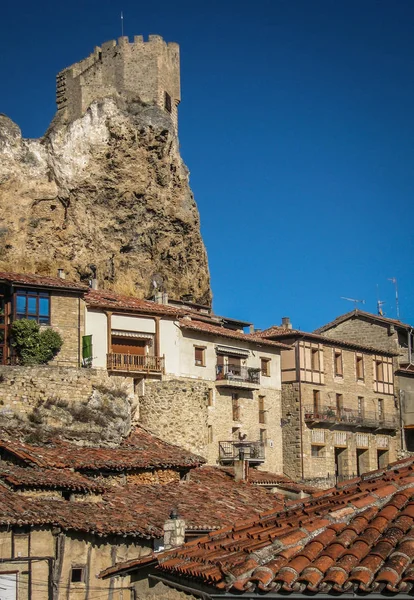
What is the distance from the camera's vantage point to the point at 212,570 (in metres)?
12.0

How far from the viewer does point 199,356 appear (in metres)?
44.8

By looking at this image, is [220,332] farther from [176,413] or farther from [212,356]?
[176,413]

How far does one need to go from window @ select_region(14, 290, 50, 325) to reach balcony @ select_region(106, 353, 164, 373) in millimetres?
3208

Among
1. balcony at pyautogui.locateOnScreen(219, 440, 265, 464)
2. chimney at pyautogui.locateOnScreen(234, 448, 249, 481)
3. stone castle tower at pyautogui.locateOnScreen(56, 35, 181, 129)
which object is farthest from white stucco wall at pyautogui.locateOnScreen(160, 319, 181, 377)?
stone castle tower at pyautogui.locateOnScreen(56, 35, 181, 129)

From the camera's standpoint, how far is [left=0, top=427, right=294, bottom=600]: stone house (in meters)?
23.9

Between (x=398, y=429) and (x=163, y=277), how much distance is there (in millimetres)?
19697

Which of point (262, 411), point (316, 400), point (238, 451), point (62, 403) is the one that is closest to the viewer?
point (62, 403)

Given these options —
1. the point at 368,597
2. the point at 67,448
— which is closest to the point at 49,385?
the point at 67,448

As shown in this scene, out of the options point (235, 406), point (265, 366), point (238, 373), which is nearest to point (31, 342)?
point (235, 406)

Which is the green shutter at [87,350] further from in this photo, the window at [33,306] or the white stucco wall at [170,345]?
the white stucco wall at [170,345]

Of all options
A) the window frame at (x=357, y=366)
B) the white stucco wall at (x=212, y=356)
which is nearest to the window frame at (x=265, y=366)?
the white stucco wall at (x=212, y=356)

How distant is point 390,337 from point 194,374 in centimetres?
1872

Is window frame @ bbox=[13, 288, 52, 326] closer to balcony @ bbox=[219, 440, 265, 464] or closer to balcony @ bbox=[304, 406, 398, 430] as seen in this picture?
balcony @ bbox=[219, 440, 265, 464]

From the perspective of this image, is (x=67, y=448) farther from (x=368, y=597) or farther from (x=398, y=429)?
(x=398, y=429)
